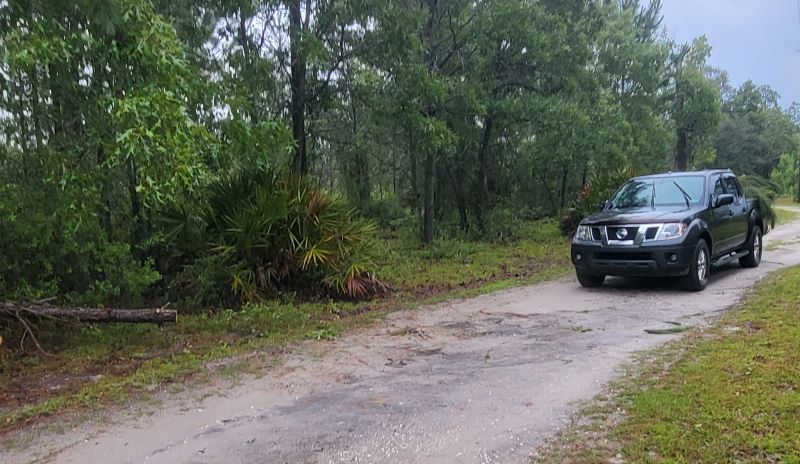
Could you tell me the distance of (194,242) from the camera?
998cm

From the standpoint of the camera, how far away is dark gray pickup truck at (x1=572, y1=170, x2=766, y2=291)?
894cm

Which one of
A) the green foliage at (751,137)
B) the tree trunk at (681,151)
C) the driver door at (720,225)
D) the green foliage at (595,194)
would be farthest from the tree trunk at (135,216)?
the green foliage at (751,137)

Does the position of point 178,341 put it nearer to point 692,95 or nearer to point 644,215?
point 644,215

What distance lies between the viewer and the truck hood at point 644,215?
912cm

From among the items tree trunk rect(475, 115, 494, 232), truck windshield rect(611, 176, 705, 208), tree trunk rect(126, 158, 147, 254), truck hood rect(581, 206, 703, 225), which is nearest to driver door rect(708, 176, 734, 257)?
truck windshield rect(611, 176, 705, 208)

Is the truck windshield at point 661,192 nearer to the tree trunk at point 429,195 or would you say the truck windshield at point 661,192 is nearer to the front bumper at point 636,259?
the front bumper at point 636,259

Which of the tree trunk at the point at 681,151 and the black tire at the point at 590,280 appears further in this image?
the tree trunk at the point at 681,151

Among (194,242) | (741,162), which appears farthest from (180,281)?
(741,162)

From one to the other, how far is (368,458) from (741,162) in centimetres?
5655

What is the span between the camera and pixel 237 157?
8.66 meters

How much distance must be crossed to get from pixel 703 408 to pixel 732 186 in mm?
8350

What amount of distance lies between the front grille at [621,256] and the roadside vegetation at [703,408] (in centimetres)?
278

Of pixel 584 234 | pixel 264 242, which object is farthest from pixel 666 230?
pixel 264 242

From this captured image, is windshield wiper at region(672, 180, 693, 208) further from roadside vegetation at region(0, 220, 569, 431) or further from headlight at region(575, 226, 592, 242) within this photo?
roadside vegetation at region(0, 220, 569, 431)
